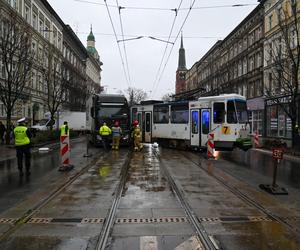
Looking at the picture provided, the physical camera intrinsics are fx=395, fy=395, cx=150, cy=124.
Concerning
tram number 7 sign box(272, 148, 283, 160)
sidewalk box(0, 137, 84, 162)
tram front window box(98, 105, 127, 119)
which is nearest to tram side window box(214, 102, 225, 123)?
tram front window box(98, 105, 127, 119)

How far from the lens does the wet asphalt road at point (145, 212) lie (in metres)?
5.68

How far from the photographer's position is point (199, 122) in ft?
71.7

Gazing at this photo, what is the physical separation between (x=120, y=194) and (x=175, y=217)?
8.06ft

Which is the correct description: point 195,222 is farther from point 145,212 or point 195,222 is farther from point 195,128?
point 195,128

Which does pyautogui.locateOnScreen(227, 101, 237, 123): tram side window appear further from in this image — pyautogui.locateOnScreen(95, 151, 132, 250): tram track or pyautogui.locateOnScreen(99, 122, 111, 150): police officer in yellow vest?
pyautogui.locateOnScreen(95, 151, 132, 250): tram track

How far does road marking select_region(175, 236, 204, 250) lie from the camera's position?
17.7 feet

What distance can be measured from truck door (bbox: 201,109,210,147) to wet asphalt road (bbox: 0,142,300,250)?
27.6 ft

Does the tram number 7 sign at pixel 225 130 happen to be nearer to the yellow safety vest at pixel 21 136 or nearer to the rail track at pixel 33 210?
the rail track at pixel 33 210

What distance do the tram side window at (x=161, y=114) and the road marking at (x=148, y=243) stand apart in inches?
759

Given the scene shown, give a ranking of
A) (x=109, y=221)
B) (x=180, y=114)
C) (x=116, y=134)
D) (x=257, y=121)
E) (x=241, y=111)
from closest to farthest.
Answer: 1. (x=109, y=221)
2. (x=241, y=111)
3. (x=116, y=134)
4. (x=180, y=114)
5. (x=257, y=121)

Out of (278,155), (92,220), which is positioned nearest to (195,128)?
(278,155)

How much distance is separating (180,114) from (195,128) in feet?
5.68

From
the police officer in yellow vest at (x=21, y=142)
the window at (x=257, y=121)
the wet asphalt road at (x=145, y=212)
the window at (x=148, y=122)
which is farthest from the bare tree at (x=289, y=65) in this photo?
the police officer in yellow vest at (x=21, y=142)

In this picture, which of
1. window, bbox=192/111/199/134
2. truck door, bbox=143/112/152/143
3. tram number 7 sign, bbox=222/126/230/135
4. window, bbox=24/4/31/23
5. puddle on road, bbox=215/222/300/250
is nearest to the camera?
puddle on road, bbox=215/222/300/250
